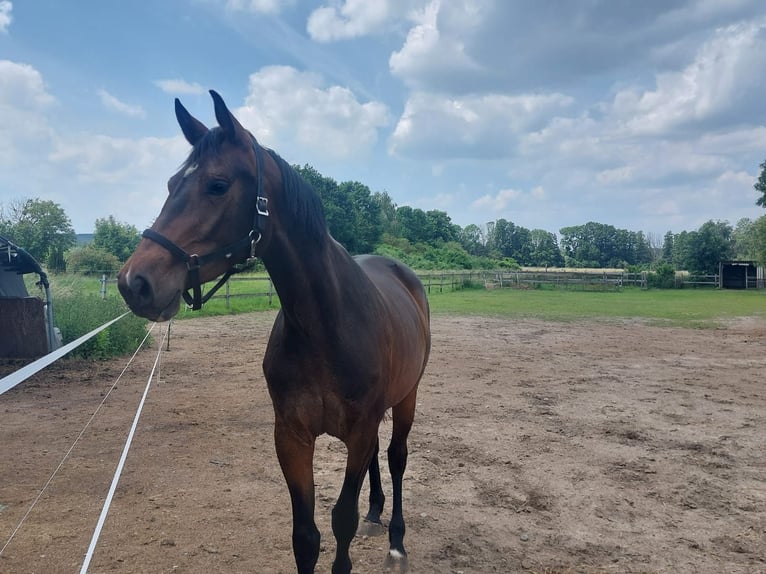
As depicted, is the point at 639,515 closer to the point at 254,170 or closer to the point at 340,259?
the point at 340,259

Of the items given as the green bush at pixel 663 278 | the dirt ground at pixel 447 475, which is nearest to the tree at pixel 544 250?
the green bush at pixel 663 278

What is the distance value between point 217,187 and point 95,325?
27.7 ft

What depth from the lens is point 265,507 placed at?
11.5ft

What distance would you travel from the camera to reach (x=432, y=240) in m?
70.8

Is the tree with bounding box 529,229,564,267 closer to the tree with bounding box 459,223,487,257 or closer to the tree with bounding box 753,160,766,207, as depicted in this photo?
the tree with bounding box 459,223,487,257

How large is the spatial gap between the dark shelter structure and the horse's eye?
6808 mm

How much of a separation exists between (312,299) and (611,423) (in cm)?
482

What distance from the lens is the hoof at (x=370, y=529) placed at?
10.7 ft

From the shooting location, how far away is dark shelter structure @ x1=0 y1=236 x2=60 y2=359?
22.9 feet

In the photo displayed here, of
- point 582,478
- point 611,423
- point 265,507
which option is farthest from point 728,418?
point 265,507

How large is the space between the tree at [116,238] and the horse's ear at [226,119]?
33.3 meters

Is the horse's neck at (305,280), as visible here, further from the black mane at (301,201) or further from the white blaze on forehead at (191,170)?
the white blaze on forehead at (191,170)

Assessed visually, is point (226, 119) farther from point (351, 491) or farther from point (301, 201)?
point (351, 491)

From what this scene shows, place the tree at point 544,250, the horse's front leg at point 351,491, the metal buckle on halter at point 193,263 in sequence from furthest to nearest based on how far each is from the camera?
the tree at point 544,250
the horse's front leg at point 351,491
the metal buckle on halter at point 193,263
